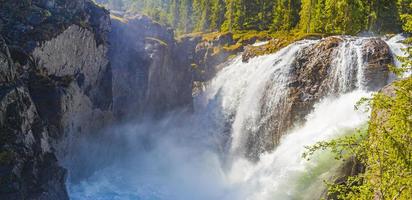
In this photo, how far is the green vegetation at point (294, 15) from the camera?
63253mm

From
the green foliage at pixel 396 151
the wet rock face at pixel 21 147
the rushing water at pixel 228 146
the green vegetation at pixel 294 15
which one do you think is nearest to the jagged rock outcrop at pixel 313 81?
the rushing water at pixel 228 146

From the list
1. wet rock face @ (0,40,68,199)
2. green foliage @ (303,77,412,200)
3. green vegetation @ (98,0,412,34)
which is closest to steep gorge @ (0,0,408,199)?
wet rock face @ (0,40,68,199)

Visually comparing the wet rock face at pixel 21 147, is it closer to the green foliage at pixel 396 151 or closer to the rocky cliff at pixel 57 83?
the rocky cliff at pixel 57 83

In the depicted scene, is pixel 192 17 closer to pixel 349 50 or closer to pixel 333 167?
pixel 349 50

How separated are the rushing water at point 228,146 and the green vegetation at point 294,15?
19811 millimetres

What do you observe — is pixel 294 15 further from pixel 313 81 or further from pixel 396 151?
pixel 396 151

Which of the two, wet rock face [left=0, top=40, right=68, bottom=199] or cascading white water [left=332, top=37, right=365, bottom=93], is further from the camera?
cascading white water [left=332, top=37, right=365, bottom=93]

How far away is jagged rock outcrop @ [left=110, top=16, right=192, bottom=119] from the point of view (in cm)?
4834

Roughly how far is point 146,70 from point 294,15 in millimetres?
38177

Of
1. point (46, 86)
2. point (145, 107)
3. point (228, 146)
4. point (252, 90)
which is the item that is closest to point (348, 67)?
point (252, 90)

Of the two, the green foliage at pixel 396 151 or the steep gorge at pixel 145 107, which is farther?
the steep gorge at pixel 145 107

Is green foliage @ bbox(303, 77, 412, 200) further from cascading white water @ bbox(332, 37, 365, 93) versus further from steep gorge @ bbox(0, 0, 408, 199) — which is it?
cascading white water @ bbox(332, 37, 365, 93)

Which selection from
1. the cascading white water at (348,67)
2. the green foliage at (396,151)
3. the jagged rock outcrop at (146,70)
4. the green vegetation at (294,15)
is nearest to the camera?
the green foliage at (396,151)

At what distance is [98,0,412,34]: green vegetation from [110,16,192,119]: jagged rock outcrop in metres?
23.6
